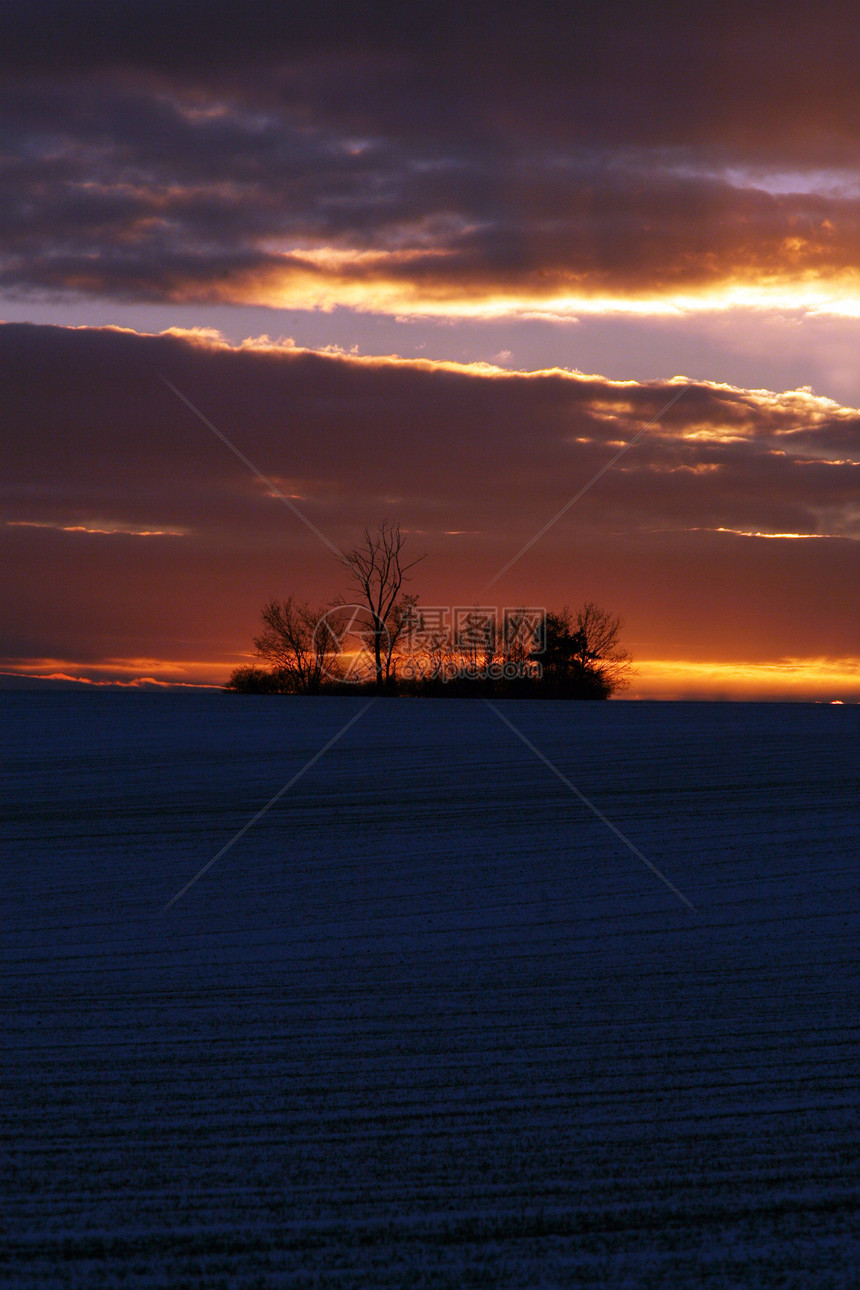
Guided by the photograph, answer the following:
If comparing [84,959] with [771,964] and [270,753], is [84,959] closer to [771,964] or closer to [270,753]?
[771,964]

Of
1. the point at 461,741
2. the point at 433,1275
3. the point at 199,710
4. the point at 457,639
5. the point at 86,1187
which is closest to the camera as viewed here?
the point at 433,1275

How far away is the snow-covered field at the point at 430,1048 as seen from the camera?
11.8 ft

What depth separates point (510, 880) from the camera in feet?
28.1

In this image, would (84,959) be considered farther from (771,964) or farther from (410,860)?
(771,964)

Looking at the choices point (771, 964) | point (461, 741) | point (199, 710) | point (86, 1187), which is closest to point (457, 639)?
point (199, 710)

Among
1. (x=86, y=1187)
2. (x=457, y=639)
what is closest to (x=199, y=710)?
(x=457, y=639)

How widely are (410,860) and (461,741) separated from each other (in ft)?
30.1

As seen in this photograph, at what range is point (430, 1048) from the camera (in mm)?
5074

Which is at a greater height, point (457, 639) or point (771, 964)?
point (457, 639)

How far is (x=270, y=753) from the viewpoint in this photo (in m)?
16.7

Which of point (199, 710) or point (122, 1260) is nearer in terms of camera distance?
Result: point (122, 1260)

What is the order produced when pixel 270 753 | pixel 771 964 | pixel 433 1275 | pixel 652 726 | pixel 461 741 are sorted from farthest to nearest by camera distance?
pixel 652 726 < pixel 461 741 < pixel 270 753 < pixel 771 964 < pixel 433 1275

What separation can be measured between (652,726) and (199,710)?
9.95 metres

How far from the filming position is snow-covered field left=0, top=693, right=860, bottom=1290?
3594mm
